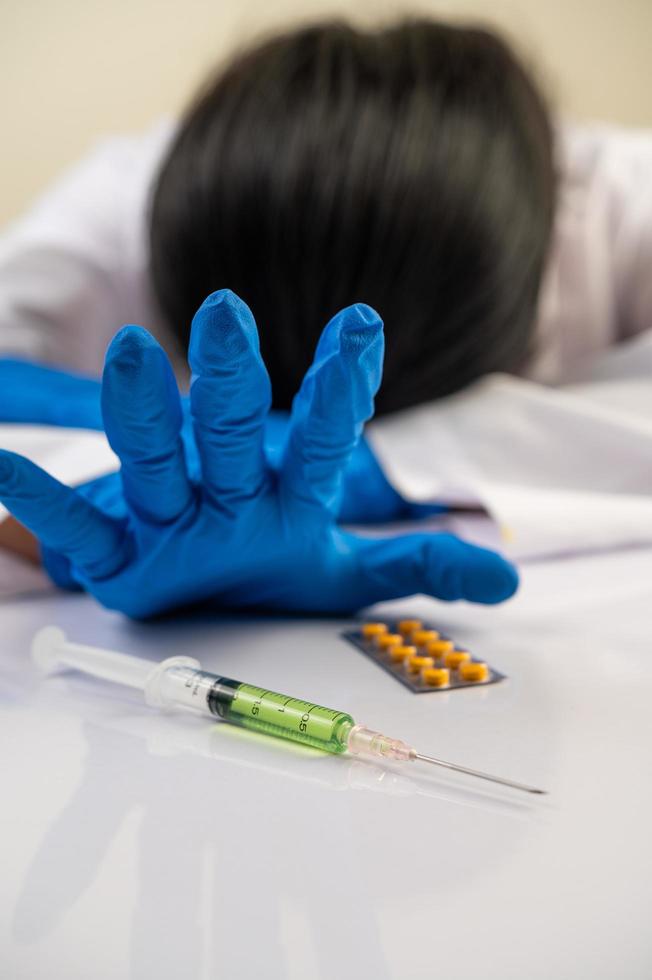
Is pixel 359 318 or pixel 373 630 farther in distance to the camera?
pixel 373 630

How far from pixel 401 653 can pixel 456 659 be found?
0.11 ft

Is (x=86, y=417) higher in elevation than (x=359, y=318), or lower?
lower

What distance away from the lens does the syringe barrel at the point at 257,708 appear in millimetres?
403

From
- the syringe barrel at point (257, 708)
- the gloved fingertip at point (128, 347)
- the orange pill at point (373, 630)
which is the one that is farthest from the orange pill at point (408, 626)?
the gloved fingertip at point (128, 347)

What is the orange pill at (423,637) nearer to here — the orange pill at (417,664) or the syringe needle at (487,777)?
the orange pill at (417,664)

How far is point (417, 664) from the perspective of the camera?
1.63 ft

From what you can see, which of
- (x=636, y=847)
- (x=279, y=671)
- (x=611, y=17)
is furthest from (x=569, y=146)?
(x=636, y=847)

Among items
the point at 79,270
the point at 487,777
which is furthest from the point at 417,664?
the point at 79,270

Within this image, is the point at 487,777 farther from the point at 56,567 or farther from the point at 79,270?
the point at 79,270

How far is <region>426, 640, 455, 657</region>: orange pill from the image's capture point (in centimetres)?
52

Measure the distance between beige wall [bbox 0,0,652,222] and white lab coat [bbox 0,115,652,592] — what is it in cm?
53

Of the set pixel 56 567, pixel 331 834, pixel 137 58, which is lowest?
pixel 56 567

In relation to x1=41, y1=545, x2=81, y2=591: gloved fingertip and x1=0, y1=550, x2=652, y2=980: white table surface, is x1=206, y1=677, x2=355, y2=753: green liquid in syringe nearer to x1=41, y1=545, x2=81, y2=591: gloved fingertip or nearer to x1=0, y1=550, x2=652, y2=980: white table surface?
x1=0, y1=550, x2=652, y2=980: white table surface

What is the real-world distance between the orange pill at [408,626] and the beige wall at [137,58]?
161 centimetres
